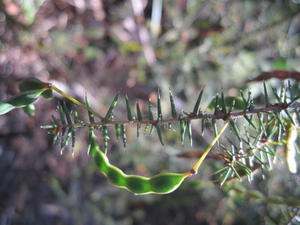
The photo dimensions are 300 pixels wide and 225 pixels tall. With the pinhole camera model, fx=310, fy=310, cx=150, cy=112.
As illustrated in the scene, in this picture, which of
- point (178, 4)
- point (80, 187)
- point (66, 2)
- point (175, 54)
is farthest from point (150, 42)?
point (80, 187)

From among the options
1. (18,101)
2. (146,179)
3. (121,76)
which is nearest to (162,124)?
(146,179)

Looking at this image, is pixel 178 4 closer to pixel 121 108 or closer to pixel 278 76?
pixel 121 108

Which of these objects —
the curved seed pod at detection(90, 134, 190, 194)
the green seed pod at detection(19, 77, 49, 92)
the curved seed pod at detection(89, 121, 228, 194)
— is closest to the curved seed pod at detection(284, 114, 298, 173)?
the curved seed pod at detection(89, 121, 228, 194)

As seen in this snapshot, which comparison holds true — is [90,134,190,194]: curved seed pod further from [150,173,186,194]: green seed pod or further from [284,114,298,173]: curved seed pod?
[284,114,298,173]: curved seed pod

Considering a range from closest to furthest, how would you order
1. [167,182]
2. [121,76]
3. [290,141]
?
[167,182]
[290,141]
[121,76]

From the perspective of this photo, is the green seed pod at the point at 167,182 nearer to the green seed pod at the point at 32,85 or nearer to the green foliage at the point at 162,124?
the green foliage at the point at 162,124

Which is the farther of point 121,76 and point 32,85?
point 121,76

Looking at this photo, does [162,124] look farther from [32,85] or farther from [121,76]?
[121,76]

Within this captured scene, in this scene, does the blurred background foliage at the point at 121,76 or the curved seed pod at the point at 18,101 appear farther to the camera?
the blurred background foliage at the point at 121,76

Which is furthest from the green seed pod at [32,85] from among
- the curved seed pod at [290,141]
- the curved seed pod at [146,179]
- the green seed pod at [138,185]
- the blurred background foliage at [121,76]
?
the blurred background foliage at [121,76]
